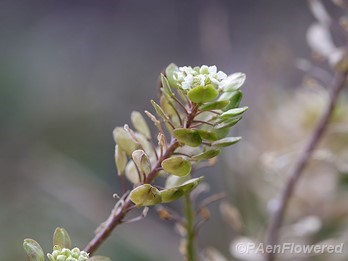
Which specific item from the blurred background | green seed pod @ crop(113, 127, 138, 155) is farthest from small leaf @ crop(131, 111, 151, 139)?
the blurred background

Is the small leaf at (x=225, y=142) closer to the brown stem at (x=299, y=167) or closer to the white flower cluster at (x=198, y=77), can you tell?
the white flower cluster at (x=198, y=77)

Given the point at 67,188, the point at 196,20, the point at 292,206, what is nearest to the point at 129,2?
the point at 196,20

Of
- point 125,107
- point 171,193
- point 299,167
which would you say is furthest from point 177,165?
point 125,107

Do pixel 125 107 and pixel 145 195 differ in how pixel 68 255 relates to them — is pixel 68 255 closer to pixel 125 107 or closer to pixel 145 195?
pixel 145 195

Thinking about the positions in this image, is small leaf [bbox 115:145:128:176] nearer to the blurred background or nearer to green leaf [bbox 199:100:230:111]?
green leaf [bbox 199:100:230:111]

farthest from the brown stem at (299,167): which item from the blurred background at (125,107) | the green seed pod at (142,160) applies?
the green seed pod at (142,160)

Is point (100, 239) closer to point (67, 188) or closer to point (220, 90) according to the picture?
point (220, 90)

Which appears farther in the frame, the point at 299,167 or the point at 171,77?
the point at 299,167
